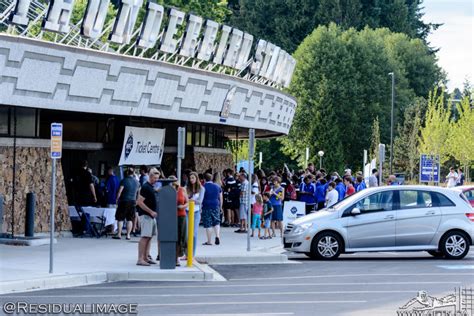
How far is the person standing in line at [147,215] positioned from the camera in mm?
21336

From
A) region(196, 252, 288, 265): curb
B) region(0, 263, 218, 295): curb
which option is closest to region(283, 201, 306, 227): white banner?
region(196, 252, 288, 265): curb

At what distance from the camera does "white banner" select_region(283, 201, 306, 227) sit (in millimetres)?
30594

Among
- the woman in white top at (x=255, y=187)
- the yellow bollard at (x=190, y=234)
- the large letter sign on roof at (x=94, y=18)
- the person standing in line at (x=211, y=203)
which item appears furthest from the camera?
the woman in white top at (x=255, y=187)

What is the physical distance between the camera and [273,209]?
30656 millimetres

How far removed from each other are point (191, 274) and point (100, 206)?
10231 mm

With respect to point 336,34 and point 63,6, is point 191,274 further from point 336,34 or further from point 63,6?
point 336,34

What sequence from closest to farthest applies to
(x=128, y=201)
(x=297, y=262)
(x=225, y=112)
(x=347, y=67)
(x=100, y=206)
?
(x=297, y=262) → (x=128, y=201) → (x=100, y=206) → (x=225, y=112) → (x=347, y=67)

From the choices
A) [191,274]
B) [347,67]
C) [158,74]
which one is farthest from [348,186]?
[347,67]

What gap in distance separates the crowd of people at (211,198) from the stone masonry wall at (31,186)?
694mm

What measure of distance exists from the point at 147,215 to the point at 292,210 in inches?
386

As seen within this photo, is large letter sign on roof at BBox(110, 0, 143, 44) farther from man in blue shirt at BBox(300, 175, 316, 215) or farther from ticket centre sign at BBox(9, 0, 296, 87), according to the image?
man in blue shirt at BBox(300, 175, 316, 215)

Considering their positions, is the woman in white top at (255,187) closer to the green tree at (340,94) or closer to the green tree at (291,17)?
the green tree at (340,94)

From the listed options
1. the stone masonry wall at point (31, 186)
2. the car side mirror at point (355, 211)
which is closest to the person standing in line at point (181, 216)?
the car side mirror at point (355, 211)

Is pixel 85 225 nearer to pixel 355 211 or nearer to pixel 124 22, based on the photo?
pixel 124 22
